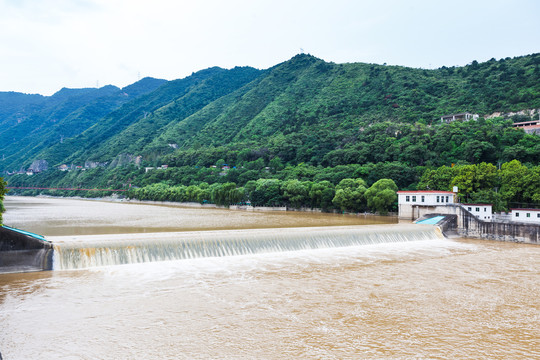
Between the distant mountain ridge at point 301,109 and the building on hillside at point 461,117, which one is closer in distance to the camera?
the building on hillside at point 461,117

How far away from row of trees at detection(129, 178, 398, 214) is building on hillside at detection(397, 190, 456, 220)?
322 centimetres

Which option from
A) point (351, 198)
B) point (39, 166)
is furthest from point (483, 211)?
point (39, 166)

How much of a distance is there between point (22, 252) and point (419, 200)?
96.5 feet

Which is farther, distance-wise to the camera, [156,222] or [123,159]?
[123,159]

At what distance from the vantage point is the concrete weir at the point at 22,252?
603 inches

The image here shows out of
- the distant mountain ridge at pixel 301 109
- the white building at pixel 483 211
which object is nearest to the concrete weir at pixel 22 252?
the white building at pixel 483 211

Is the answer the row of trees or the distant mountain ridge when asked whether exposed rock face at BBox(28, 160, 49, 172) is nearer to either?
the distant mountain ridge

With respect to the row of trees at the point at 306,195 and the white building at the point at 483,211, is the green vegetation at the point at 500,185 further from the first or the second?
the row of trees at the point at 306,195

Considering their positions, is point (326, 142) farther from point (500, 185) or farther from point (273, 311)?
point (273, 311)

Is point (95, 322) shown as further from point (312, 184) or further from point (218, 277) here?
point (312, 184)

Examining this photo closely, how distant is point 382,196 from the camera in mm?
38969

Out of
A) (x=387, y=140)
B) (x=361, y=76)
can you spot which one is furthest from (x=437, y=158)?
(x=361, y=76)

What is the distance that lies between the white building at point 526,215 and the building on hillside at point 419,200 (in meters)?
5.10

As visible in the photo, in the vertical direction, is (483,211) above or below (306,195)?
below
